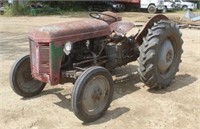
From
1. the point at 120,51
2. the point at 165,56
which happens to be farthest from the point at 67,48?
the point at 165,56

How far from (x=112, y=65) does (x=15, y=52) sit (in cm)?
459

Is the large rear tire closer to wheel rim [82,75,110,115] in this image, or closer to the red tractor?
the red tractor

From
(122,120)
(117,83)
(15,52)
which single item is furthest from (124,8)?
(122,120)

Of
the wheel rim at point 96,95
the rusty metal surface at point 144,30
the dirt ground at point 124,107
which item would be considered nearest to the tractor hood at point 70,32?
the wheel rim at point 96,95

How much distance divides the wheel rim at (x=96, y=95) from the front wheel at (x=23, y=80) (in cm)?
151

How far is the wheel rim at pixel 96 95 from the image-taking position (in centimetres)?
497

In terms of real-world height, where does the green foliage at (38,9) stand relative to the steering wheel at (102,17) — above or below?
below

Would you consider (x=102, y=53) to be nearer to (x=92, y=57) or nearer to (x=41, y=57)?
(x=92, y=57)

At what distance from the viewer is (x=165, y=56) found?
21.0 ft

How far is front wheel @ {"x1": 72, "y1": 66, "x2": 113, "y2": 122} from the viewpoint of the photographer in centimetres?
479

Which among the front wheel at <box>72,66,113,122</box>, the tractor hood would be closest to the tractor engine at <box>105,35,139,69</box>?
the tractor hood

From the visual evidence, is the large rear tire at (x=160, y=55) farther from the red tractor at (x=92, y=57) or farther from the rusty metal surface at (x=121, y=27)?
the rusty metal surface at (x=121, y=27)

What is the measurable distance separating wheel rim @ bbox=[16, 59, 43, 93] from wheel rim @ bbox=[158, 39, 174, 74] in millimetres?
2281

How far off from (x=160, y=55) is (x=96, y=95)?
5.70 ft
